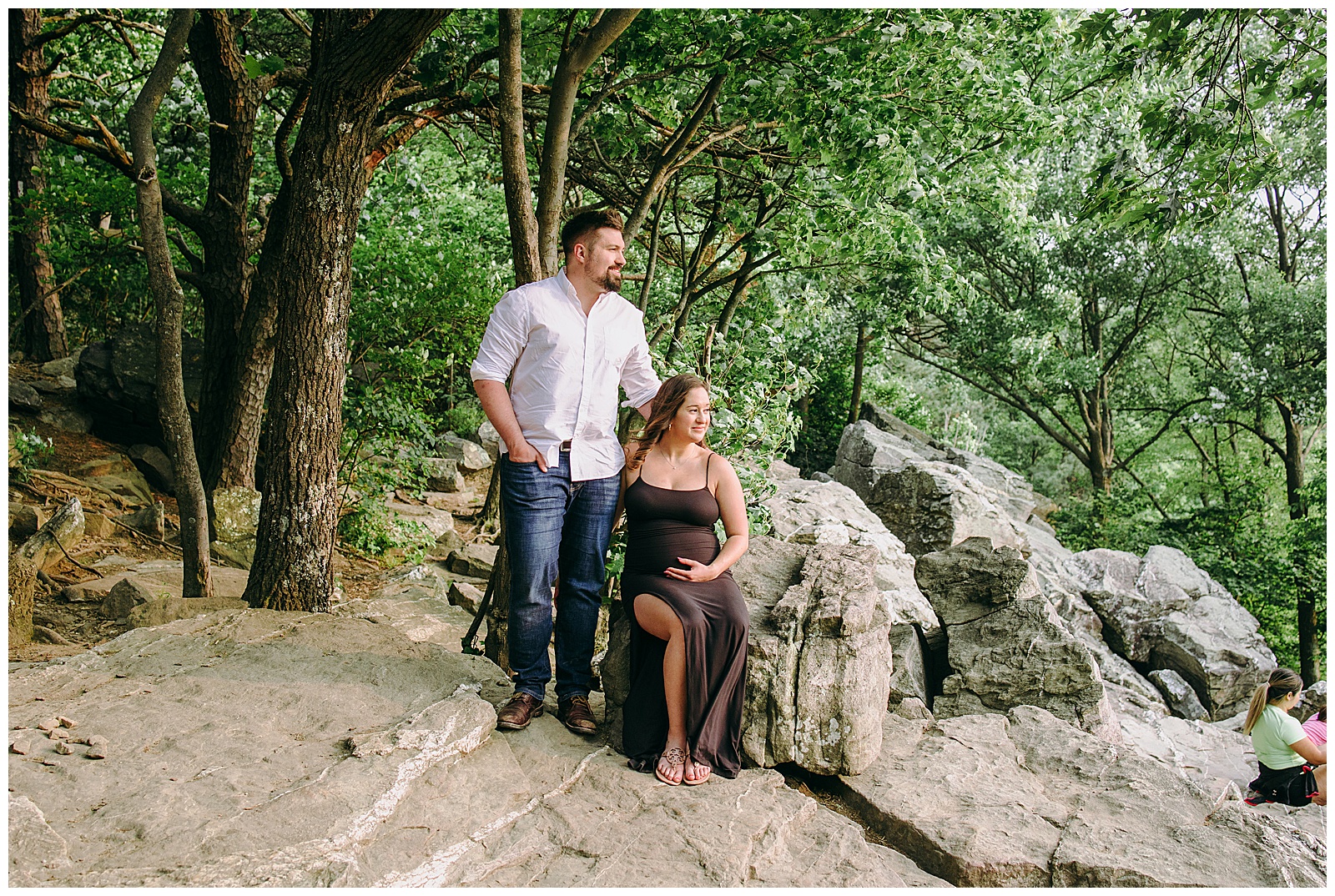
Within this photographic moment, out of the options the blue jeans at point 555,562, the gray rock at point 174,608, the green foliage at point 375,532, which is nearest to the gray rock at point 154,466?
the green foliage at point 375,532

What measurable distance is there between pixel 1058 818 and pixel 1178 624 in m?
8.47

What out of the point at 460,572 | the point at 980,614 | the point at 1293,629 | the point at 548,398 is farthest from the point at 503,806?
the point at 1293,629

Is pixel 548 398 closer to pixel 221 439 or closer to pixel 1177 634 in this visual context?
pixel 221 439

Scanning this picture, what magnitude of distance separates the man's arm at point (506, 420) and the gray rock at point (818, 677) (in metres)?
1.27

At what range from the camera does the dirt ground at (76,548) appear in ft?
18.6

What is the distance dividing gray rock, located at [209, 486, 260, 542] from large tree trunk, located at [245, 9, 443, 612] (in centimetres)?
268

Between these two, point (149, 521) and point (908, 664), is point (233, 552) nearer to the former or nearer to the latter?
point (149, 521)

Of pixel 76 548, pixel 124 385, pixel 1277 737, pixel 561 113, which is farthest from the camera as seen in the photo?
pixel 124 385

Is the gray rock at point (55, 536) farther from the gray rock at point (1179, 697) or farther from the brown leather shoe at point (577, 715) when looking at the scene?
the gray rock at point (1179, 697)

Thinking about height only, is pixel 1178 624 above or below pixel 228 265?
below

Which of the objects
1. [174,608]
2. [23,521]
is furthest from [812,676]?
[23,521]

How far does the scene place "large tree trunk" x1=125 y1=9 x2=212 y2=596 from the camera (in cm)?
526

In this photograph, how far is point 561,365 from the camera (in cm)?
384

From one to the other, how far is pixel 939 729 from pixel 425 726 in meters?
2.64
